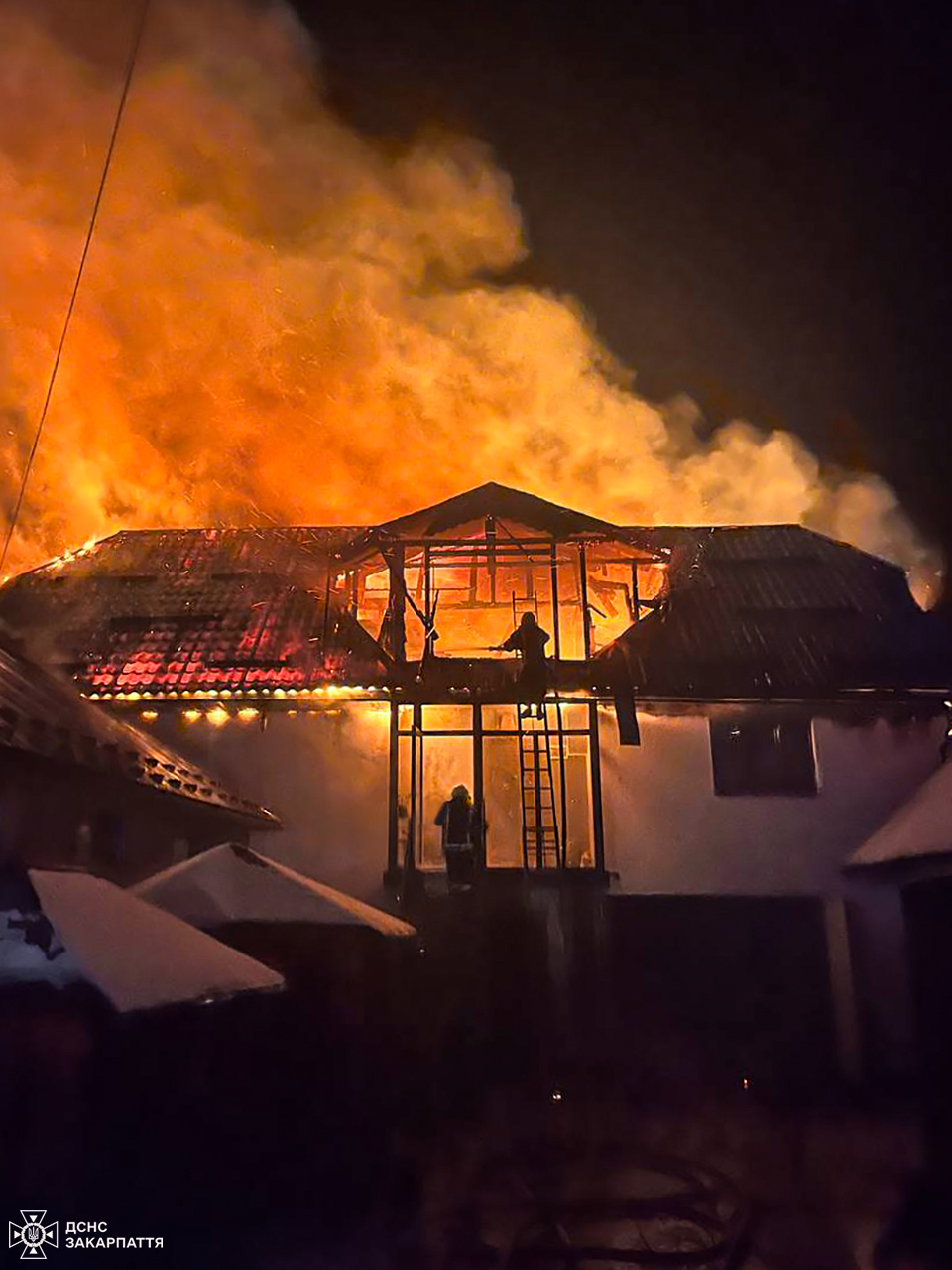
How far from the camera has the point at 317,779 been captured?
1141 centimetres

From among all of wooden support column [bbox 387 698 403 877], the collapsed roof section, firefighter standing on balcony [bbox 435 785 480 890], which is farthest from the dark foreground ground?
the collapsed roof section

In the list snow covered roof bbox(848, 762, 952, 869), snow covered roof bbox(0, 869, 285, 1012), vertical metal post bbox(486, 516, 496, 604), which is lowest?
snow covered roof bbox(0, 869, 285, 1012)

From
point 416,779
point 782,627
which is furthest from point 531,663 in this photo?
point 782,627

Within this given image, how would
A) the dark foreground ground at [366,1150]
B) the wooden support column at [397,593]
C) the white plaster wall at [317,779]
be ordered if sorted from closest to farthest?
1. the dark foreground ground at [366,1150]
2. the white plaster wall at [317,779]
3. the wooden support column at [397,593]

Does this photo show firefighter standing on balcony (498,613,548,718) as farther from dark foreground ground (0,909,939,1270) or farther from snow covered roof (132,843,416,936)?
snow covered roof (132,843,416,936)

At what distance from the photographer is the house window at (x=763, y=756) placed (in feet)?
37.7

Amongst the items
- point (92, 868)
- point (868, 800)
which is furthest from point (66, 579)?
point (868, 800)

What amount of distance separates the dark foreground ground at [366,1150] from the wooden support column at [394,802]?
1652mm

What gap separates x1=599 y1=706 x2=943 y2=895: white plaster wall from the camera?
11117 millimetres

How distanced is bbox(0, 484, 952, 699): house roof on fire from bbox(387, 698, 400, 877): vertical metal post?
77 cm

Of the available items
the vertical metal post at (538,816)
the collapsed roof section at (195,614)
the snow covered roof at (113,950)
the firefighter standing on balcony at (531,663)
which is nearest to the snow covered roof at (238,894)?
the snow covered roof at (113,950)

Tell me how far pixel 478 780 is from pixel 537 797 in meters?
0.87

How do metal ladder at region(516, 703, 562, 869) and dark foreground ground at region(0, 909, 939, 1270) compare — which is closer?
dark foreground ground at region(0, 909, 939, 1270)

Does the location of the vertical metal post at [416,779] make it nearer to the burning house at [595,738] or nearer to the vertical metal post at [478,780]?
the burning house at [595,738]
